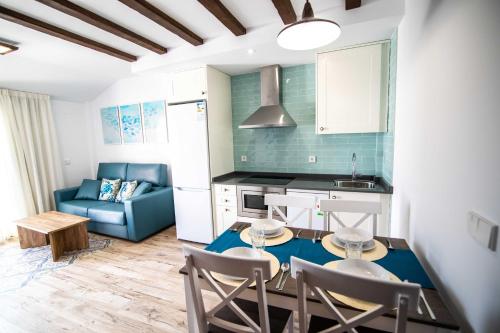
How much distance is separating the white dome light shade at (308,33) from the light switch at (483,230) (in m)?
1.06

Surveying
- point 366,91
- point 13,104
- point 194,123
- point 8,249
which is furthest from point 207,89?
point 8,249

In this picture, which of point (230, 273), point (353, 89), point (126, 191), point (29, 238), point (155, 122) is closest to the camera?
point (230, 273)

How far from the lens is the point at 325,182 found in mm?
2717

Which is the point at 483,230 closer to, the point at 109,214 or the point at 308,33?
the point at 308,33

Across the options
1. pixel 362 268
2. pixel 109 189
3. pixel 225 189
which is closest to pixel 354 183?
pixel 225 189

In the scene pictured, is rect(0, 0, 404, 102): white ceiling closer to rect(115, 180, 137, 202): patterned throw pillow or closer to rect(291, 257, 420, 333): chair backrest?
rect(115, 180, 137, 202): patterned throw pillow

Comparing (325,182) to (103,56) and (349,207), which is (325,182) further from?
(103,56)

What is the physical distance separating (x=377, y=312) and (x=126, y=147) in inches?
182

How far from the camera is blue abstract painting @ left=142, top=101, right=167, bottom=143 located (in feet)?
12.8

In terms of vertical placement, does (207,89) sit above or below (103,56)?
below

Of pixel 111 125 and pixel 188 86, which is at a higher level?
pixel 188 86

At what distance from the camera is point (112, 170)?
4.20 m

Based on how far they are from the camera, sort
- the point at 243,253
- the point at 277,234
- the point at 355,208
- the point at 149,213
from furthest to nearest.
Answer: the point at 149,213
the point at 355,208
the point at 277,234
the point at 243,253

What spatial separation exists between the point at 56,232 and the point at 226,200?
2.13 metres
